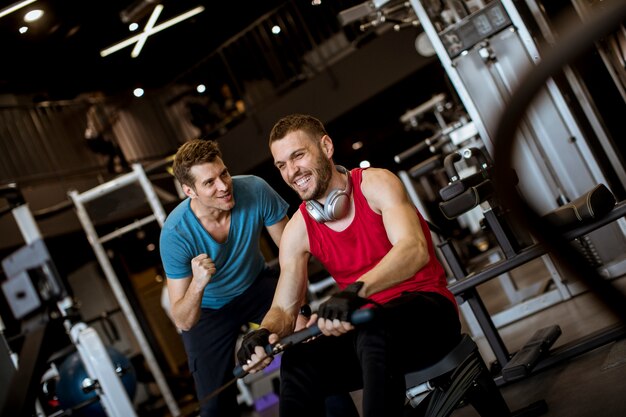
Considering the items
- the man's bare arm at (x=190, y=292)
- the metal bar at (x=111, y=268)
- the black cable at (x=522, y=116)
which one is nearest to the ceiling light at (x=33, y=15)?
the metal bar at (x=111, y=268)

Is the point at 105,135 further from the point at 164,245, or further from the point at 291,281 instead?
the point at 291,281

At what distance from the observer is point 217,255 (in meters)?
2.96

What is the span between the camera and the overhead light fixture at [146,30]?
9.32 metres

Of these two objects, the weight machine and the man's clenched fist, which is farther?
the man's clenched fist

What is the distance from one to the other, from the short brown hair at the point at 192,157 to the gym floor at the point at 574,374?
1.58m

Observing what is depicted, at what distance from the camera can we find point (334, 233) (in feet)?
7.55

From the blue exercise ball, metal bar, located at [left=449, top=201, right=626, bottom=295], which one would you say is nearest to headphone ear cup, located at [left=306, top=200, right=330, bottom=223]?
metal bar, located at [left=449, top=201, right=626, bottom=295]

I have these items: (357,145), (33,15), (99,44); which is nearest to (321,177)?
(33,15)

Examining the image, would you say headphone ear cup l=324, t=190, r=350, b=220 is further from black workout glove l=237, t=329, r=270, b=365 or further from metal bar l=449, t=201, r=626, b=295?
metal bar l=449, t=201, r=626, b=295

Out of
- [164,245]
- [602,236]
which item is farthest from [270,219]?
[602,236]

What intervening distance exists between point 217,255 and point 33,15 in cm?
671

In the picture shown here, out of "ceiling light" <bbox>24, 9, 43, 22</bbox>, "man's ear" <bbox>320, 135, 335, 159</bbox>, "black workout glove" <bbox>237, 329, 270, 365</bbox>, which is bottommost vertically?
"black workout glove" <bbox>237, 329, 270, 365</bbox>

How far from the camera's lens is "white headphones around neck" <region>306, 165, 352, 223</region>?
7.33ft

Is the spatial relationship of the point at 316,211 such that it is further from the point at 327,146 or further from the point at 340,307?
the point at 340,307
